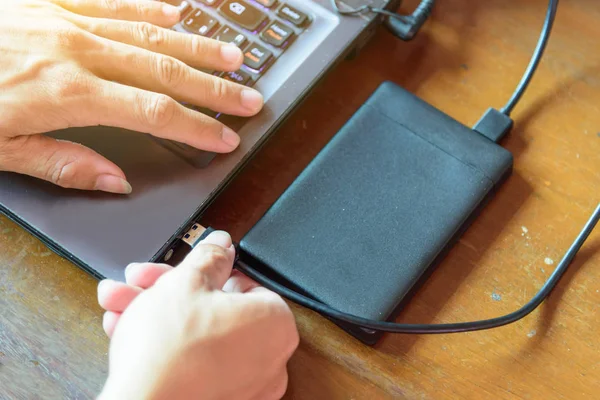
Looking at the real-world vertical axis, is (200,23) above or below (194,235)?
above

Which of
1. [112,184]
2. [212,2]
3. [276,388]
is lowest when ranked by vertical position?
[276,388]

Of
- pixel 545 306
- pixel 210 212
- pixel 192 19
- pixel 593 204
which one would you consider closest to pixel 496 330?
pixel 545 306

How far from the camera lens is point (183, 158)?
503 mm

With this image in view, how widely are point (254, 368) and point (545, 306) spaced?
0.25 m

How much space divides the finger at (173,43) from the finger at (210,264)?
0.16m

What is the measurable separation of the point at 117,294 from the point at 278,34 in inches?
10.5

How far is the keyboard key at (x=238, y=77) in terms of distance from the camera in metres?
0.52

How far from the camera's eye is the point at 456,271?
1.65ft

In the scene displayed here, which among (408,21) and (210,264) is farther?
(408,21)

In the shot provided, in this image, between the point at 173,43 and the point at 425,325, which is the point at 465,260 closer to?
the point at 425,325

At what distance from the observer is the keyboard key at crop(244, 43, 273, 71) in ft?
1.73

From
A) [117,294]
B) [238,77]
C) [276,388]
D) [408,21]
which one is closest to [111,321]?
→ [117,294]

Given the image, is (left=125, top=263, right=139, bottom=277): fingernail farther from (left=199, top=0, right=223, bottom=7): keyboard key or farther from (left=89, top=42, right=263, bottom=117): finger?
(left=199, top=0, right=223, bottom=7): keyboard key

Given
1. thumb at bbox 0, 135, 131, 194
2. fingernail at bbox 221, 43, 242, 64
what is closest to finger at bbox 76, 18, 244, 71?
fingernail at bbox 221, 43, 242, 64
